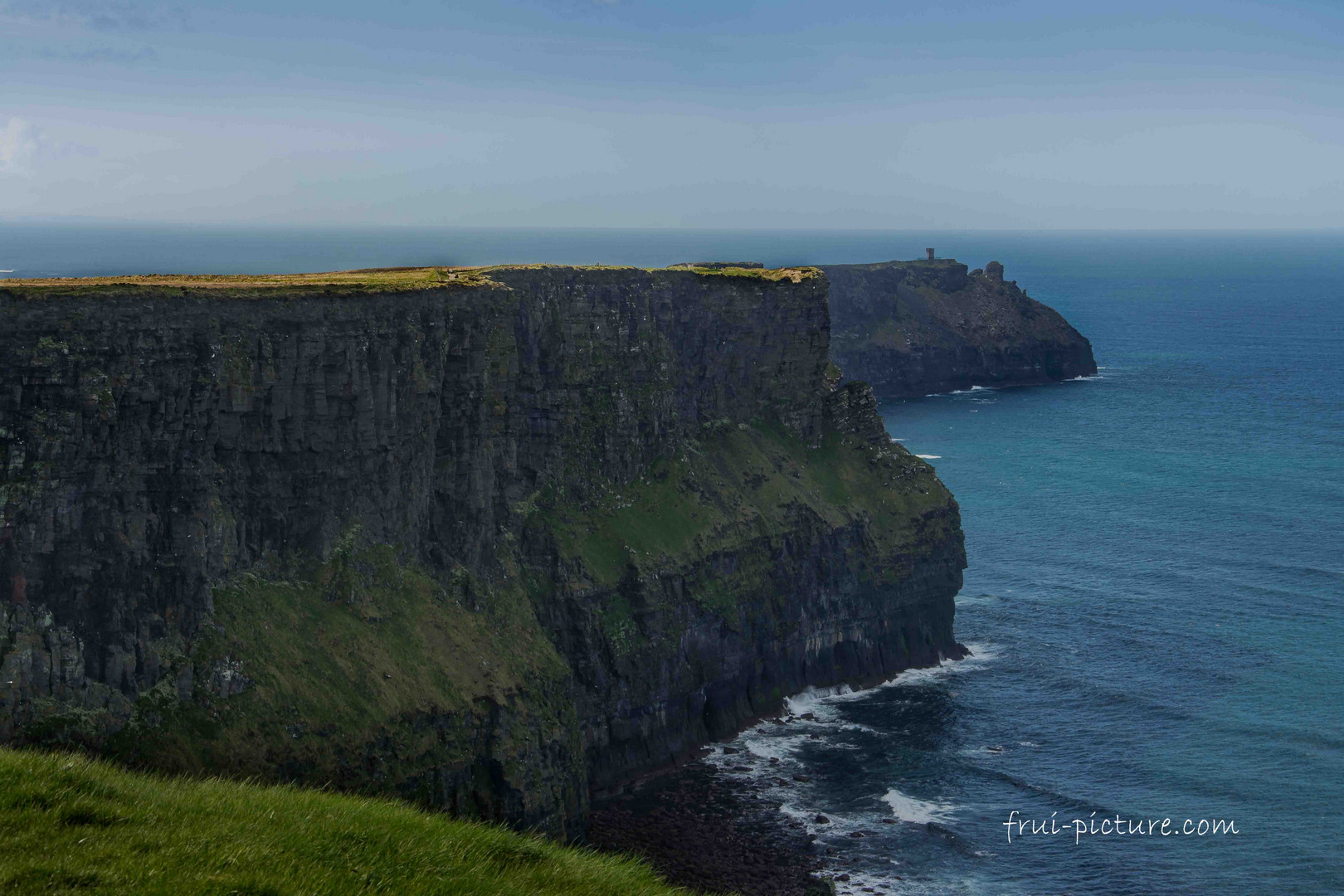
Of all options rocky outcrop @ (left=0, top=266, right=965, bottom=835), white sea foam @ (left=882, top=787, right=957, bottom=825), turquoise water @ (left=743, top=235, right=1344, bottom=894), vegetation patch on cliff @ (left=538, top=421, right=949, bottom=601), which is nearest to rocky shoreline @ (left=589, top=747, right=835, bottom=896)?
turquoise water @ (left=743, top=235, right=1344, bottom=894)

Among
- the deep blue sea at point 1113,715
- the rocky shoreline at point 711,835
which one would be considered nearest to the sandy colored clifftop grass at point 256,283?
the rocky shoreline at point 711,835

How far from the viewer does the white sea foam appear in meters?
72.5

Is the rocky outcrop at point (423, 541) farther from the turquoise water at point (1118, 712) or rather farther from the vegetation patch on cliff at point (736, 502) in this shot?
the turquoise water at point (1118, 712)

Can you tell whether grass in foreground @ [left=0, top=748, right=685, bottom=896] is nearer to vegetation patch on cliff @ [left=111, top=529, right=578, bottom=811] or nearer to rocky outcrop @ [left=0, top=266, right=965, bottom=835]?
vegetation patch on cliff @ [left=111, top=529, right=578, bottom=811]

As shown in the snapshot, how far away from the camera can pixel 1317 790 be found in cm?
7406

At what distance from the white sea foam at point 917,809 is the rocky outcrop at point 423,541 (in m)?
12.9

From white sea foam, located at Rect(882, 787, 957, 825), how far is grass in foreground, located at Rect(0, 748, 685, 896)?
1849 inches

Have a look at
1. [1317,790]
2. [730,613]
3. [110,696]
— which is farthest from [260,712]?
[1317,790]

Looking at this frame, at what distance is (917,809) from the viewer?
7375 cm

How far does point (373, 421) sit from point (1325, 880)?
52.8 meters

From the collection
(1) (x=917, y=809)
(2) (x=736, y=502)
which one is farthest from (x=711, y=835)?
(2) (x=736, y=502)

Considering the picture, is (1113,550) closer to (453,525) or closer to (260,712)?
(453,525)

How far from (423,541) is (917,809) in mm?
31041

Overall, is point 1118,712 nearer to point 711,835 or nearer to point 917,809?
point 917,809
